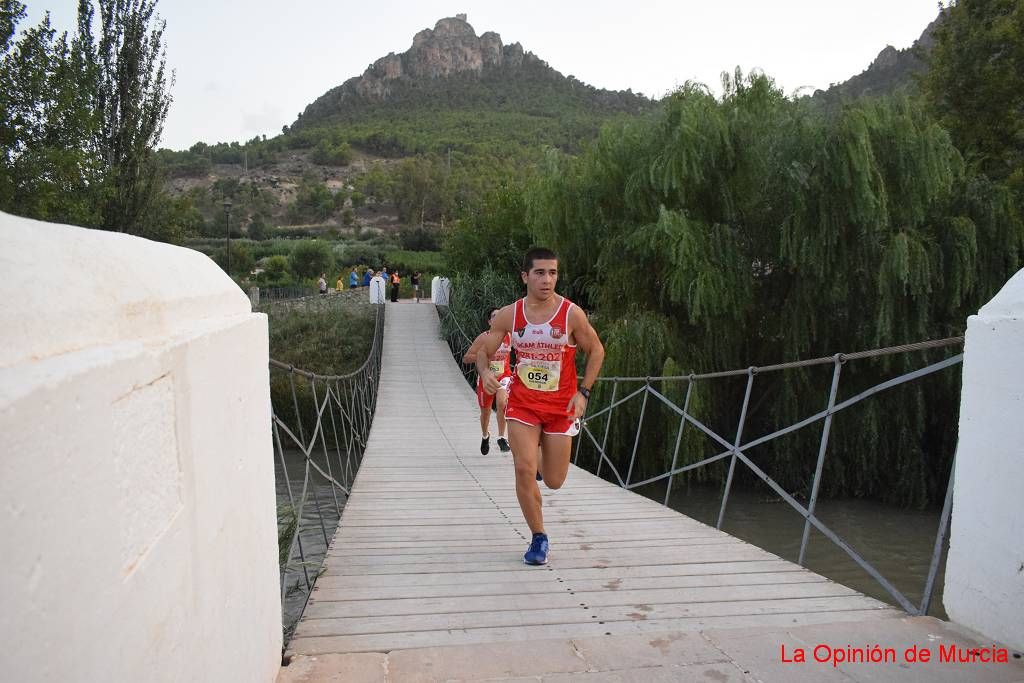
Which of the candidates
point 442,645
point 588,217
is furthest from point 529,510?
point 588,217

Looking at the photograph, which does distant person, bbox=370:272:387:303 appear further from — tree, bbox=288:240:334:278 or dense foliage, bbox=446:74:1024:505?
dense foliage, bbox=446:74:1024:505

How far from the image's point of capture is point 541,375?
3539 mm

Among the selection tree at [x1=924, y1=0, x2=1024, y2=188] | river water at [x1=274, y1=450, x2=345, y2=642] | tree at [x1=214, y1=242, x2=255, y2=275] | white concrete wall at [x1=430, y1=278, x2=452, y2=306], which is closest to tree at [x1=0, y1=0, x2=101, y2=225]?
river water at [x1=274, y1=450, x2=345, y2=642]

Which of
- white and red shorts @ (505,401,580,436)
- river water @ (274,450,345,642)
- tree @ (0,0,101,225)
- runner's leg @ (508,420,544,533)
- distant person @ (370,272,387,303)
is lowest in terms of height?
river water @ (274,450,345,642)

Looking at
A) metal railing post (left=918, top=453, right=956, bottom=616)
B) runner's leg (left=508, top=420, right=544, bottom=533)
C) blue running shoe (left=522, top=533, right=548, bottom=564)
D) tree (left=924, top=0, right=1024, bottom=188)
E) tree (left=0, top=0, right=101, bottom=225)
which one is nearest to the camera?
metal railing post (left=918, top=453, right=956, bottom=616)

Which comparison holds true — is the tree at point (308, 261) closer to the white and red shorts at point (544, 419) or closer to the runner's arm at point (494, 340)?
the runner's arm at point (494, 340)

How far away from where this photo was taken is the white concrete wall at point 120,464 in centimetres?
75

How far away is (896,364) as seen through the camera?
30.5ft

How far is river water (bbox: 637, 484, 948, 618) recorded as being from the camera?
8625mm

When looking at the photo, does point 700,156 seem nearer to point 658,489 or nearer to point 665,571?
point 658,489

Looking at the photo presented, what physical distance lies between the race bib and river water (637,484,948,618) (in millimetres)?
6037

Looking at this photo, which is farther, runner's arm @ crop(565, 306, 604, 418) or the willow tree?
the willow tree

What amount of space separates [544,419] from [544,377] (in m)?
0.18

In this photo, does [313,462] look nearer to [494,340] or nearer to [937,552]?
[494,340]
